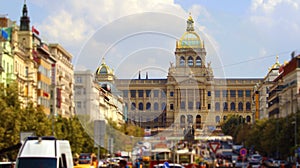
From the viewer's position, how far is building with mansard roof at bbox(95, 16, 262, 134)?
31906 millimetres

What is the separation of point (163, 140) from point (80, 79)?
515 cm

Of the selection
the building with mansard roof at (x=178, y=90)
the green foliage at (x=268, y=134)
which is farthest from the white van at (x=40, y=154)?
the green foliage at (x=268, y=134)

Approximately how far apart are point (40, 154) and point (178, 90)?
33.2 ft

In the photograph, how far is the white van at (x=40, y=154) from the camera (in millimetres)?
41375

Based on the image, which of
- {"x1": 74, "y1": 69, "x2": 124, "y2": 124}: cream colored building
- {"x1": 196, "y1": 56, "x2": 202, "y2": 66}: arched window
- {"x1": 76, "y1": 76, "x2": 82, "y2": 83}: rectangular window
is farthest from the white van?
{"x1": 196, "y1": 56, "x2": 202, "y2": 66}: arched window

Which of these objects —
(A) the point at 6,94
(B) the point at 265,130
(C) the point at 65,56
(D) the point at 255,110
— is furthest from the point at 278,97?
(A) the point at 6,94

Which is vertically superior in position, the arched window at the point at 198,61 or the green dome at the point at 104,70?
the arched window at the point at 198,61

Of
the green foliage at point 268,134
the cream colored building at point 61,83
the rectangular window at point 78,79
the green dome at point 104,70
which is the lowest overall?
the green foliage at point 268,134

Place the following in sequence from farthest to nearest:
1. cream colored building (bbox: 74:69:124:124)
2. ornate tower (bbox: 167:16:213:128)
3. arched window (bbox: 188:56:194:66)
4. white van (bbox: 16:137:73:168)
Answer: white van (bbox: 16:137:73:168) → arched window (bbox: 188:56:194:66) → ornate tower (bbox: 167:16:213:128) → cream colored building (bbox: 74:69:124:124)

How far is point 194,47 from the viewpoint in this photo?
1356 inches

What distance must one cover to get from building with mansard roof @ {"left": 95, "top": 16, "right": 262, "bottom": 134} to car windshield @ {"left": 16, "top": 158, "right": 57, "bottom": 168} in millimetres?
6218

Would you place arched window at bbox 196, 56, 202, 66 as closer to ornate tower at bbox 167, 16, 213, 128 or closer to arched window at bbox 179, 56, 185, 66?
ornate tower at bbox 167, 16, 213, 128

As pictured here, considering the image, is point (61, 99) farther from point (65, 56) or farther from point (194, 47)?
point (194, 47)

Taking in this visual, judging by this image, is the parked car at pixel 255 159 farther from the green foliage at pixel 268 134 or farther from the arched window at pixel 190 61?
the arched window at pixel 190 61
